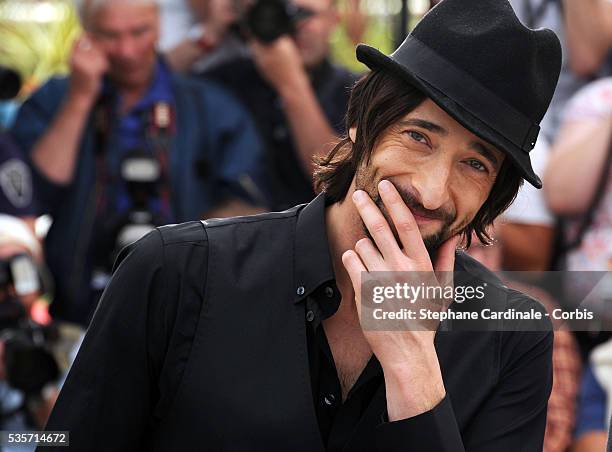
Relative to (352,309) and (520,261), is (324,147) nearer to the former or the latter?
(520,261)

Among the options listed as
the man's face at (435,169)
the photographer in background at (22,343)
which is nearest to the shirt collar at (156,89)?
the photographer in background at (22,343)

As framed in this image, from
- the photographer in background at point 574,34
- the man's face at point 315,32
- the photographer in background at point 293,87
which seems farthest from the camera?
the man's face at point 315,32

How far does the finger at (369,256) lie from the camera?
2.05 m

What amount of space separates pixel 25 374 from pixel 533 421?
223 cm

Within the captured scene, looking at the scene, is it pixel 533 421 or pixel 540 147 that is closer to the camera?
pixel 533 421

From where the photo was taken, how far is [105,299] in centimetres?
210

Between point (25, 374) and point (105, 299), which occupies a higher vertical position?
point (105, 299)

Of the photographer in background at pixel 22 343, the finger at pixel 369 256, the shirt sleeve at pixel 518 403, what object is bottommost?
the photographer in background at pixel 22 343

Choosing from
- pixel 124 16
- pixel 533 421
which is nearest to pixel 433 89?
pixel 533 421

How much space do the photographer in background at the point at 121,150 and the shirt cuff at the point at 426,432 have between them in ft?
7.91

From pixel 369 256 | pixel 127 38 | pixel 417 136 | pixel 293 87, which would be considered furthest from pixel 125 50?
pixel 369 256

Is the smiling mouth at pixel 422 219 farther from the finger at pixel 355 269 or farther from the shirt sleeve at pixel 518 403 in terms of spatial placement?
the shirt sleeve at pixel 518 403

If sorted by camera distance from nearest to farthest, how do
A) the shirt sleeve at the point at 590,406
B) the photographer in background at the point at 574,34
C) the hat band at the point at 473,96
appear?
the hat band at the point at 473,96 → the shirt sleeve at the point at 590,406 → the photographer in background at the point at 574,34

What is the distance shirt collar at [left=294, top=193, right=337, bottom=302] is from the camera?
2145mm
